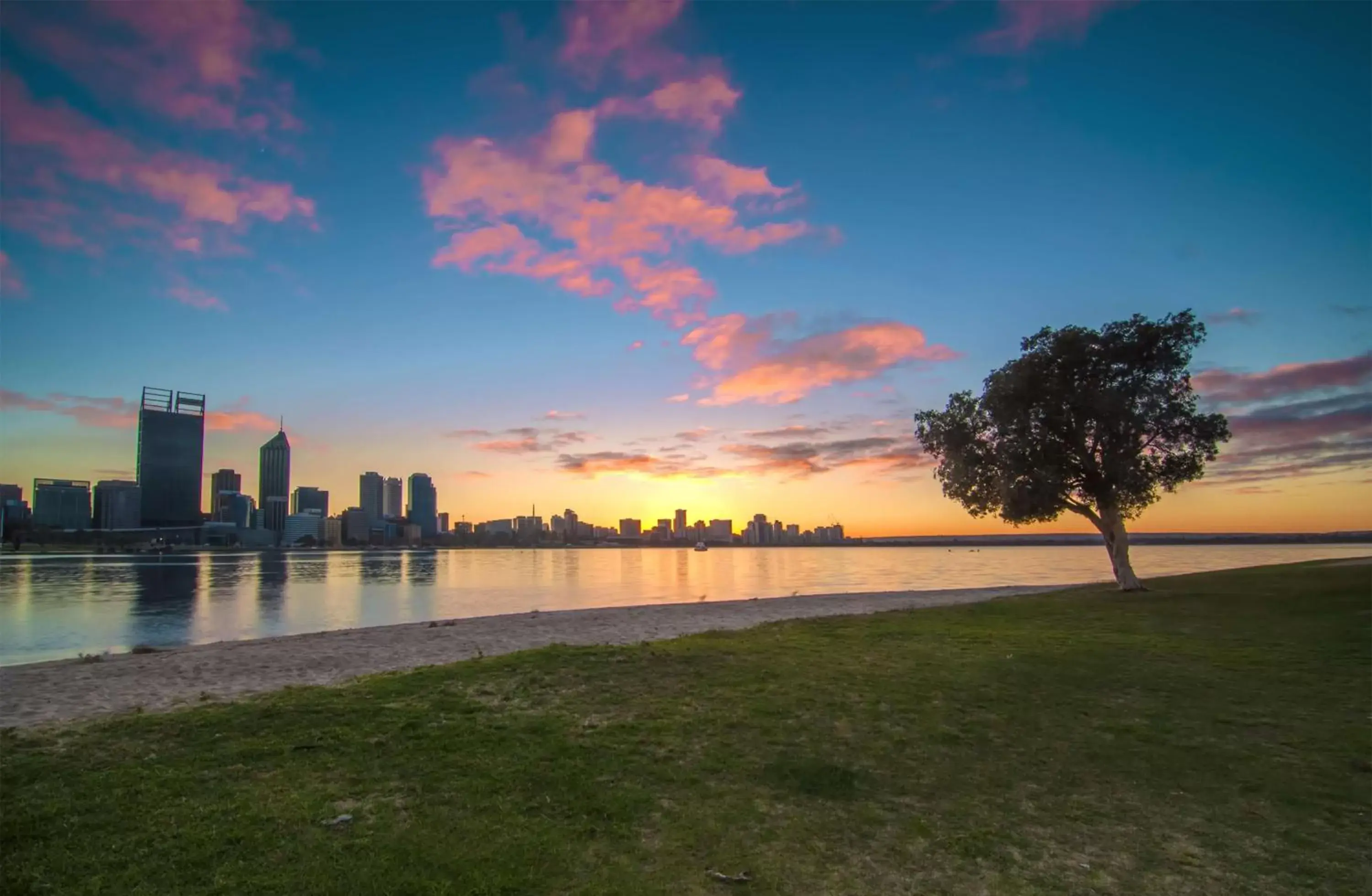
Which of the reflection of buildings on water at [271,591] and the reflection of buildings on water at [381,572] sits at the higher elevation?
the reflection of buildings on water at [271,591]

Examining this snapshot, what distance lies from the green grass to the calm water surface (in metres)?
19.5

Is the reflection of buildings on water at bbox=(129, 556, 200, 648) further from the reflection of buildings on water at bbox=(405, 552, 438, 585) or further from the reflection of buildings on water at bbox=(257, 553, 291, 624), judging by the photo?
the reflection of buildings on water at bbox=(405, 552, 438, 585)

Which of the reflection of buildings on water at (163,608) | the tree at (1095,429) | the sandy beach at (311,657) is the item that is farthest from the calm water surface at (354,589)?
the tree at (1095,429)

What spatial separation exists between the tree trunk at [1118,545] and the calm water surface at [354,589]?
63.5 feet

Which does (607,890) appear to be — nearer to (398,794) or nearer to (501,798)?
(501,798)

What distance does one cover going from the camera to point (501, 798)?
724 centimetres

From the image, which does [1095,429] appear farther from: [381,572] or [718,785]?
[381,572]

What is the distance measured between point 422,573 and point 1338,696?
302 feet

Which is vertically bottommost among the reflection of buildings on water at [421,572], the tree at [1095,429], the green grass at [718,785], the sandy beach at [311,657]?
the reflection of buildings on water at [421,572]

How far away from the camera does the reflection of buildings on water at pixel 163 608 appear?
27.1 m

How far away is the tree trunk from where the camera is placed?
33.2m

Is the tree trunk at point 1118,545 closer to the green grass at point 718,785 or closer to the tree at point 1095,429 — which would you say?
the tree at point 1095,429

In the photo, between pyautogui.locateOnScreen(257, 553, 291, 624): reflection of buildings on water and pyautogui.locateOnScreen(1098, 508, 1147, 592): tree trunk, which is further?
pyautogui.locateOnScreen(257, 553, 291, 624): reflection of buildings on water

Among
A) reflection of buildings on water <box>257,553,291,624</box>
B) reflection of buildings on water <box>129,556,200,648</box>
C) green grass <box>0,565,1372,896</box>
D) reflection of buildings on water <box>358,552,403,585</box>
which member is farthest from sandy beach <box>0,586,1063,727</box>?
reflection of buildings on water <box>358,552,403,585</box>
